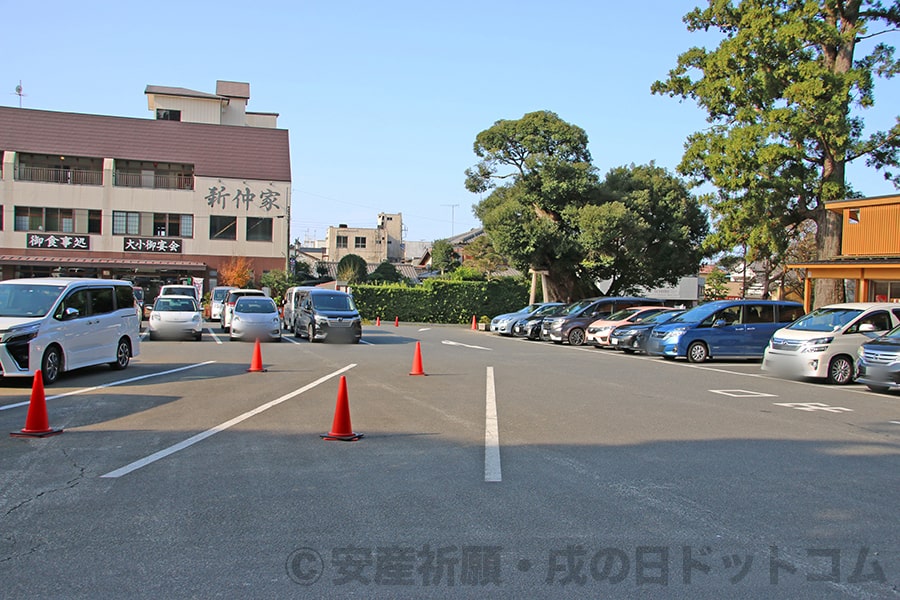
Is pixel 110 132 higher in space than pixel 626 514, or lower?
higher

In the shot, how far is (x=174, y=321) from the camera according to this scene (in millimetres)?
24969

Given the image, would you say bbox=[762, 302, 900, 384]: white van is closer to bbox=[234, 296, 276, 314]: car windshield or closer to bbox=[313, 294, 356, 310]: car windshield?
bbox=[313, 294, 356, 310]: car windshield

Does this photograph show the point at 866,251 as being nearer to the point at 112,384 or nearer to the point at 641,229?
the point at 641,229

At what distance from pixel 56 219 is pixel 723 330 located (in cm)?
4606

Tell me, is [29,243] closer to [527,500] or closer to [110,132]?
[110,132]

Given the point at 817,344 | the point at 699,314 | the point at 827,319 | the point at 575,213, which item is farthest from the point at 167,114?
the point at 817,344

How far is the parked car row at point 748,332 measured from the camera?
1645 centimetres

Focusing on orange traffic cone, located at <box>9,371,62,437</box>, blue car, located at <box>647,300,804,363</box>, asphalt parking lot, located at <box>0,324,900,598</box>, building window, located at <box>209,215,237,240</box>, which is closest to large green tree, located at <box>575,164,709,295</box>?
blue car, located at <box>647,300,804,363</box>

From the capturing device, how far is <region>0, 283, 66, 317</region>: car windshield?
13.4 meters

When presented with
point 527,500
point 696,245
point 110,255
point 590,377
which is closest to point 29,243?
point 110,255

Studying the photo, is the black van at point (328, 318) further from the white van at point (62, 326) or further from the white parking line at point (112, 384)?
the white van at point (62, 326)

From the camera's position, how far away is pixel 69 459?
25.5 ft

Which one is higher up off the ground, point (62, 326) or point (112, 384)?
point (62, 326)

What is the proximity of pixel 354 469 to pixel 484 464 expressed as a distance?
4.34ft
